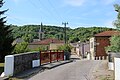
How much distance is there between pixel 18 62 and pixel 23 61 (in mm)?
1261

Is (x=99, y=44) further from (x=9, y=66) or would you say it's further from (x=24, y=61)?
(x=9, y=66)

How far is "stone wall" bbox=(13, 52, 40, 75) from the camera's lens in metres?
17.8

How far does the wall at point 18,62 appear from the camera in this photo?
1688 centimetres

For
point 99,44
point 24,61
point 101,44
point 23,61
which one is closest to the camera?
point 23,61

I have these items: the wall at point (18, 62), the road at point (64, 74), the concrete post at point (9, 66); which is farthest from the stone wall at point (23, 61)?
the road at point (64, 74)

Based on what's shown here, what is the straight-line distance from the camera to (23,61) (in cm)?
1955

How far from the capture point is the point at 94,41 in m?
62.5

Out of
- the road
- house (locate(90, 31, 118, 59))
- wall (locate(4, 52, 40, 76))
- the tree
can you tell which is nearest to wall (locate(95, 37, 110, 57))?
house (locate(90, 31, 118, 59))

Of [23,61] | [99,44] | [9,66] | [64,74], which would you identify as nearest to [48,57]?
[23,61]

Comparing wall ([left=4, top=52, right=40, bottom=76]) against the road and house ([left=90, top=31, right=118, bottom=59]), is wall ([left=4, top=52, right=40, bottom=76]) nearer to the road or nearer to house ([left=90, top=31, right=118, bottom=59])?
the road

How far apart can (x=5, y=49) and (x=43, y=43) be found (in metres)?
68.8

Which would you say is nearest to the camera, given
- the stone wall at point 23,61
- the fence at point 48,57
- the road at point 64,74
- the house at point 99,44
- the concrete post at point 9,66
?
the road at point 64,74

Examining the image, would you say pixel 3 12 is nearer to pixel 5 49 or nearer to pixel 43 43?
pixel 5 49

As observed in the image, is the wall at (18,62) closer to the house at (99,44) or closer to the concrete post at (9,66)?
the concrete post at (9,66)
